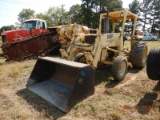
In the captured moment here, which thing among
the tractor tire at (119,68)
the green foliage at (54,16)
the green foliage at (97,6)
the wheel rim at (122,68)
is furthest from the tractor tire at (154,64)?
the green foliage at (54,16)

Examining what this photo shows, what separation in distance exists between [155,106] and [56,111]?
6.47 ft

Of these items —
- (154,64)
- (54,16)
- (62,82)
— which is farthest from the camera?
(54,16)

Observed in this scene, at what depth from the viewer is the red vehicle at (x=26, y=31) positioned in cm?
1088

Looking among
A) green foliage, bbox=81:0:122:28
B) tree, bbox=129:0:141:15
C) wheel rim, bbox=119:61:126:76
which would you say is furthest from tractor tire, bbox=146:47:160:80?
tree, bbox=129:0:141:15

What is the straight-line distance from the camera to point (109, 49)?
5.75 meters

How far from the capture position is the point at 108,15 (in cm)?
666

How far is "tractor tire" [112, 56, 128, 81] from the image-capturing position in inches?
205

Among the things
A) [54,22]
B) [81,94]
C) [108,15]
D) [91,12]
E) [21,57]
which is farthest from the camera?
[54,22]

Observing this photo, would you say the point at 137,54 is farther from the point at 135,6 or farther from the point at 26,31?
the point at 135,6

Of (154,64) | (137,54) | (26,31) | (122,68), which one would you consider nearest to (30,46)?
(26,31)

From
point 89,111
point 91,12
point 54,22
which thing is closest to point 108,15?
point 89,111

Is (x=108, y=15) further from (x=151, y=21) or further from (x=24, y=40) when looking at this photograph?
(x=151, y=21)

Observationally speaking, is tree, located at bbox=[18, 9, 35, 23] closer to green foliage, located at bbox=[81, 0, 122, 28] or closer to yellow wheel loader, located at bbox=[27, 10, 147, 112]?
green foliage, located at bbox=[81, 0, 122, 28]

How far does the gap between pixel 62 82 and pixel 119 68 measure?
1683 millimetres
